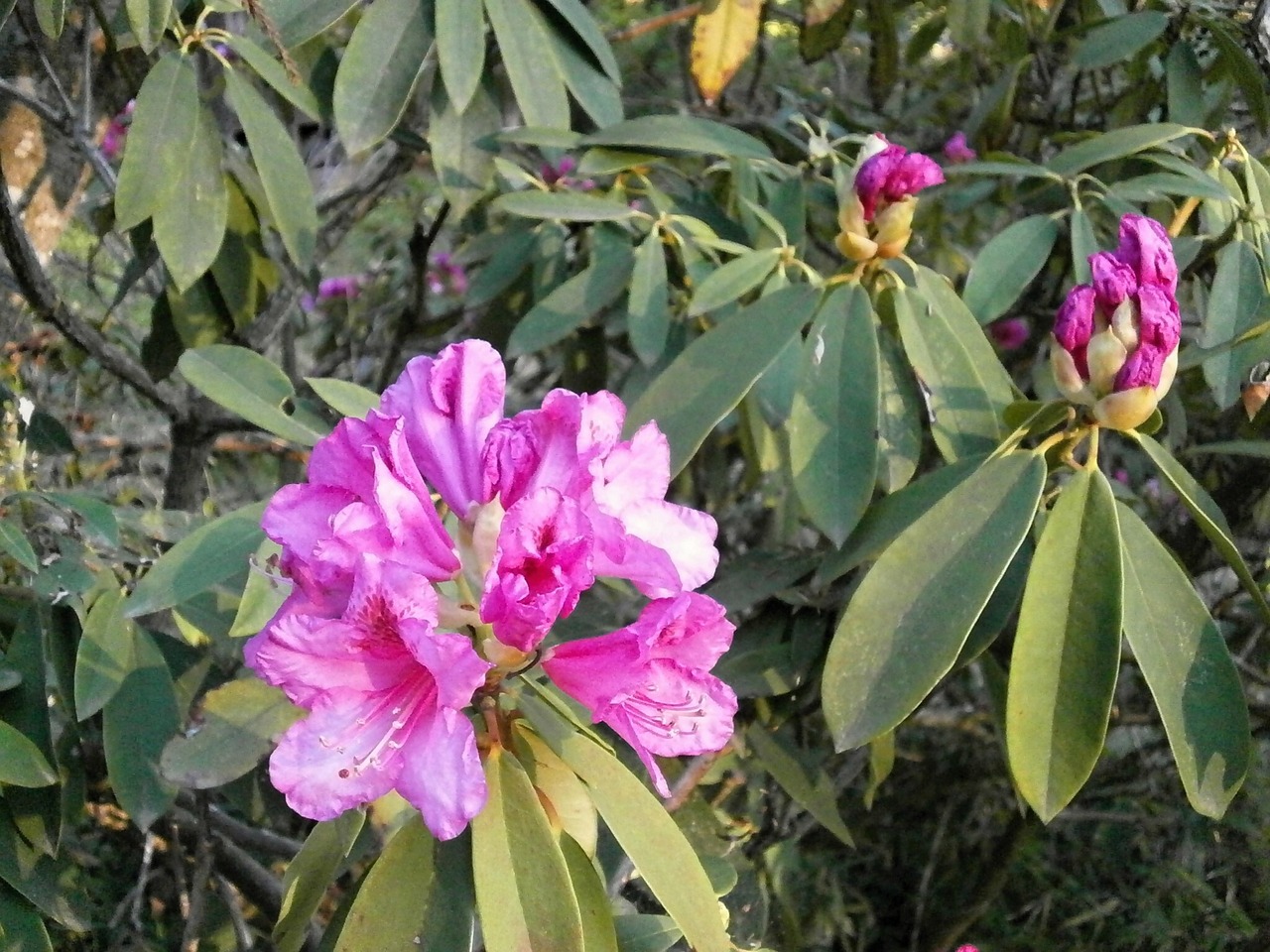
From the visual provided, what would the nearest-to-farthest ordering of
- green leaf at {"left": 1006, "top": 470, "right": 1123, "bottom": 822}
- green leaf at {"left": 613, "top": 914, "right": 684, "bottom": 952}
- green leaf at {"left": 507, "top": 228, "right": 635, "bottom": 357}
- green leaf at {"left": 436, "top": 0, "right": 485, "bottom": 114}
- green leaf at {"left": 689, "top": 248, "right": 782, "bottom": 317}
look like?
1. green leaf at {"left": 1006, "top": 470, "right": 1123, "bottom": 822}
2. green leaf at {"left": 613, "top": 914, "right": 684, "bottom": 952}
3. green leaf at {"left": 689, "top": 248, "right": 782, "bottom": 317}
4. green leaf at {"left": 436, "top": 0, "right": 485, "bottom": 114}
5. green leaf at {"left": 507, "top": 228, "right": 635, "bottom": 357}

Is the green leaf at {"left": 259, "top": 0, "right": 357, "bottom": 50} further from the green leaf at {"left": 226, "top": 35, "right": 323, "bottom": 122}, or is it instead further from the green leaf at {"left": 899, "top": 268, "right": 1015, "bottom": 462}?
the green leaf at {"left": 899, "top": 268, "right": 1015, "bottom": 462}

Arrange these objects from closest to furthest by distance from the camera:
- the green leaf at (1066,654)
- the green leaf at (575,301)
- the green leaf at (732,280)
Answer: the green leaf at (1066,654) → the green leaf at (732,280) → the green leaf at (575,301)

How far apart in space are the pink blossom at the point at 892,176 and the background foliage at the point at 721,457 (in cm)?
9

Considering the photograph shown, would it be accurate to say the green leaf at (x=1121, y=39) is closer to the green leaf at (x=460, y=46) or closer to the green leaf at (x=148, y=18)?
the green leaf at (x=460, y=46)

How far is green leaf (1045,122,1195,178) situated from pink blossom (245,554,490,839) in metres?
0.94

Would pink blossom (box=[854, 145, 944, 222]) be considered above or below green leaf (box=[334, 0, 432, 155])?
below

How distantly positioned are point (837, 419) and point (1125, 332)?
0.26 meters

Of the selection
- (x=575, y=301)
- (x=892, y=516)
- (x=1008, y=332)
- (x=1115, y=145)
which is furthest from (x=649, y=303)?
(x=1008, y=332)

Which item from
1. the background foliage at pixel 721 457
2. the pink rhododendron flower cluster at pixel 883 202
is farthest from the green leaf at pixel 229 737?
the pink rhododendron flower cluster at pixel 883 202

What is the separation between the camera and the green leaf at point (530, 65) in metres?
1.31

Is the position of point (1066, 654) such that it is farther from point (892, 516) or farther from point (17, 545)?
point (17, 545)

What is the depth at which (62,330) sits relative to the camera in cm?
144

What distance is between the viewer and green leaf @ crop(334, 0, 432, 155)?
1.26 metres

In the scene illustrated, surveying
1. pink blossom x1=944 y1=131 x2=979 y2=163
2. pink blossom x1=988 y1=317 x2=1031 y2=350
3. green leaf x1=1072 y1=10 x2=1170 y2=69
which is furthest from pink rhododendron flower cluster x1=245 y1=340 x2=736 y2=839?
pink blossom x1=988 y1=317 x2=1031 y2=350
